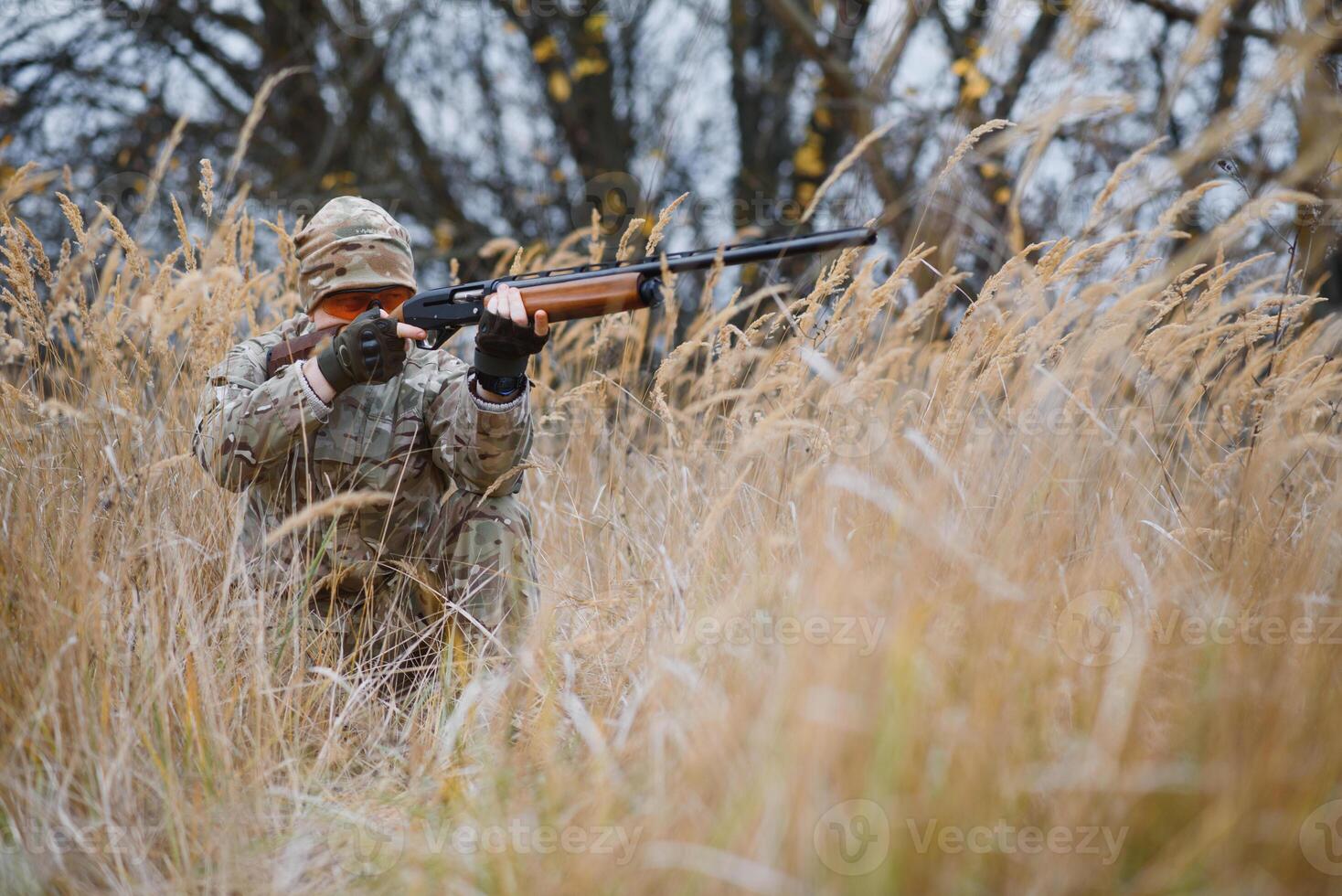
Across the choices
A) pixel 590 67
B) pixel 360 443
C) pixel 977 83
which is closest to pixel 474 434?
pixel 360 443

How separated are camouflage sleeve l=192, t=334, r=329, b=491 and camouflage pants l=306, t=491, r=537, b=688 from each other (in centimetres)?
34

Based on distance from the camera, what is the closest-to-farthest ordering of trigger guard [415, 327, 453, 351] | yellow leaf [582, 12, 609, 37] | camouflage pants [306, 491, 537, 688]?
camouflage pants [306, 491, 537, 688], trigger guard [415, 327, 453, 351], yellow leaf [582, 12, 609, 37]

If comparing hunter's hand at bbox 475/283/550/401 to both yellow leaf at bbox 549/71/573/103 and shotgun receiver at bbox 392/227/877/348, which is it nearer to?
shotgun receiver at bbox 392/227/877/348

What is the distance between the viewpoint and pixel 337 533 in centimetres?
250

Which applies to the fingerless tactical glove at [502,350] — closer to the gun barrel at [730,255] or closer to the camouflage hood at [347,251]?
the gun barrel at [730,255]

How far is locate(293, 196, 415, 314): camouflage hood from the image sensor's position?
2496 millimetres

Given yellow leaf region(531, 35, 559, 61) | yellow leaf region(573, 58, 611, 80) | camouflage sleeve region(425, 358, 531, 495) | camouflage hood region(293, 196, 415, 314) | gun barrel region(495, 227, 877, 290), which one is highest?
yellow leaf region(531, 35, 559, 61)

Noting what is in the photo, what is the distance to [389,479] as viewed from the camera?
253 centimetres

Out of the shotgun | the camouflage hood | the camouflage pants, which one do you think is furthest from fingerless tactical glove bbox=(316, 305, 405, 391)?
the camouflage pants

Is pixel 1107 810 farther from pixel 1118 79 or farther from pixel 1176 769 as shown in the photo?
pixel 1118 79

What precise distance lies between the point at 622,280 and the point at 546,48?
6.15 meters

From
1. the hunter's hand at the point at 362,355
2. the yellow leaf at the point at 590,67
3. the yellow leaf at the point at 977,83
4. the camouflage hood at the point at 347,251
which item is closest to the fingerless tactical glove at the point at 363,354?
the hunter's hand at the point at 362,355

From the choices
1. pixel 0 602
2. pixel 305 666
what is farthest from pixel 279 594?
pixel 0 602

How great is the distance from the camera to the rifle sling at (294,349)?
250cm
